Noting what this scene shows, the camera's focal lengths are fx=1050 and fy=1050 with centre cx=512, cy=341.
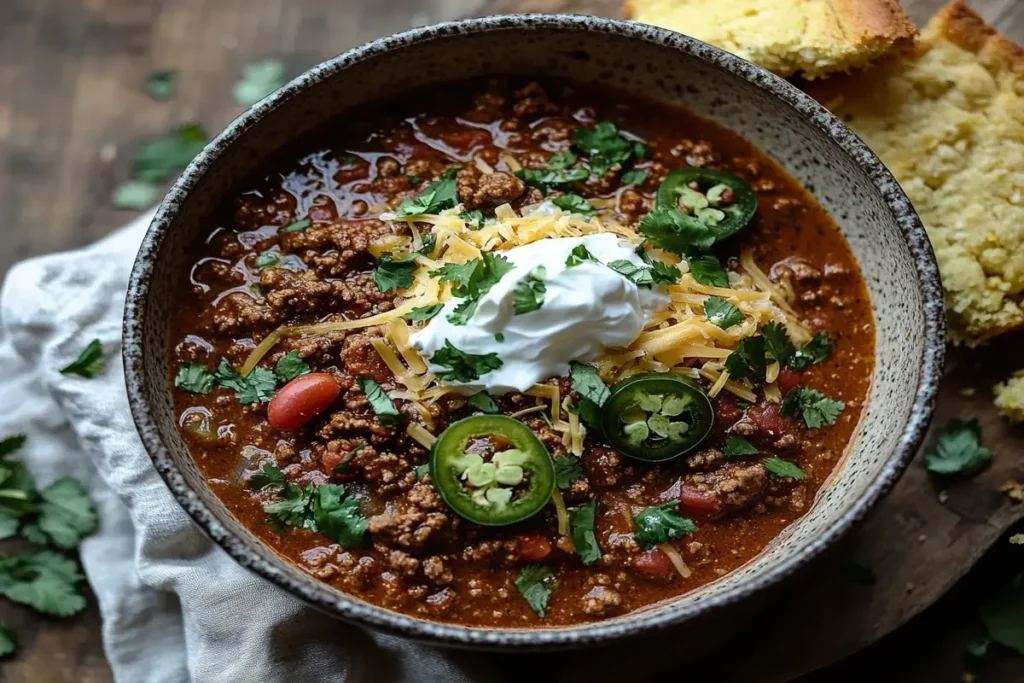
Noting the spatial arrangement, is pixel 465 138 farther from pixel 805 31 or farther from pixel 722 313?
pixel 805 31

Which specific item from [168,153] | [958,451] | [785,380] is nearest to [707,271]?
[785,380]

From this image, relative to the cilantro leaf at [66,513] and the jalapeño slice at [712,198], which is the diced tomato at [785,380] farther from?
the cilantro leaf at [66,513]

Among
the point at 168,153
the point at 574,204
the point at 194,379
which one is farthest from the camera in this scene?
the point at 168,153

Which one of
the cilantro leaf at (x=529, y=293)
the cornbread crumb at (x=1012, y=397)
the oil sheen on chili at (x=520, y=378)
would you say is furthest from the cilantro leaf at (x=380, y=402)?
the cornbread crumb at (x=1012, y=397)

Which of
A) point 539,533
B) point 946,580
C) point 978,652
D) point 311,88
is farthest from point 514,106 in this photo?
point 978,652

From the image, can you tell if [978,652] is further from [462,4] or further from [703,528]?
[462,4]

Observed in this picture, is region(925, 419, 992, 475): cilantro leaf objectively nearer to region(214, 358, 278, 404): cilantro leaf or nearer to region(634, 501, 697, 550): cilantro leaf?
region(634, 501, 697, 550): cilantro leaf
